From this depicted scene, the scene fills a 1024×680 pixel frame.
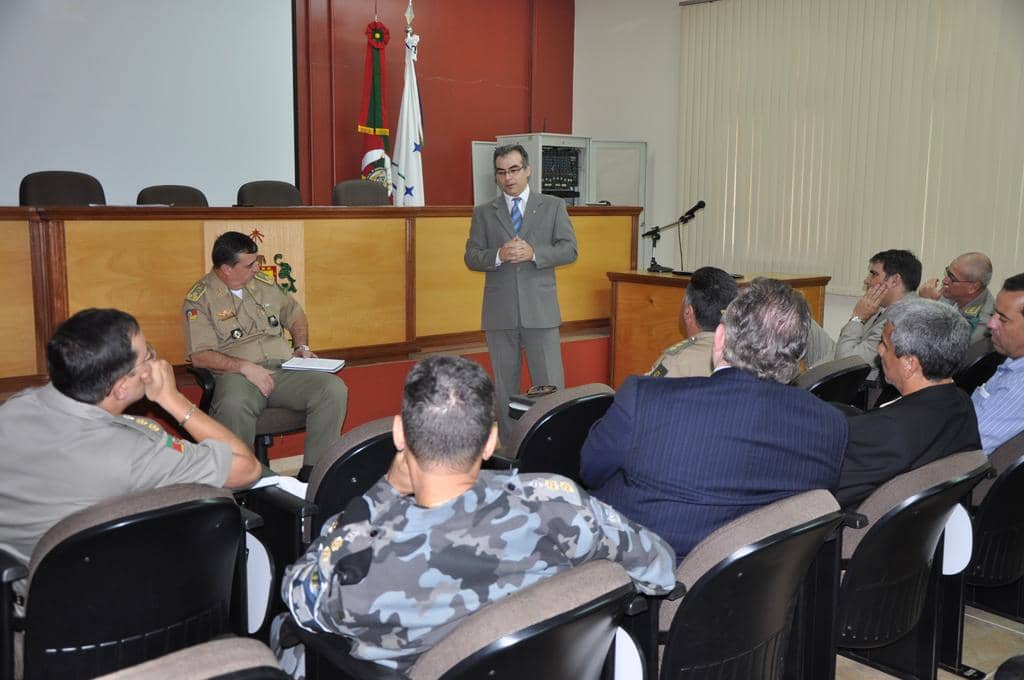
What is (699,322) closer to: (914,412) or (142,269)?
(914,412)

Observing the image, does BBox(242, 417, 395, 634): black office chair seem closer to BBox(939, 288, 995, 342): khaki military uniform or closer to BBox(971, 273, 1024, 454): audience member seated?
BBox(971, 273, 1024, 454): audience member seated

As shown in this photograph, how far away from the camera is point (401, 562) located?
1.26m

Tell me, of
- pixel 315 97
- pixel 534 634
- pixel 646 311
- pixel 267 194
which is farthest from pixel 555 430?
pixel 315 97

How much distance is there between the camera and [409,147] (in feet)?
23.3

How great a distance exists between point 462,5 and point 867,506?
723 cm

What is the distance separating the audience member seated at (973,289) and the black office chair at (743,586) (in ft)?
9.24

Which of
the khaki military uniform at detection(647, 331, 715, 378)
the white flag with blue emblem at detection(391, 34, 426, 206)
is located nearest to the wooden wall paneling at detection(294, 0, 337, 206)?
the white flag with blue emblem at detection(391, 34, 426, 206)

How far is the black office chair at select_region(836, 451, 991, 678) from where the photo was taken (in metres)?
1.89

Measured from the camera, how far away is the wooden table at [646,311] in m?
5.44

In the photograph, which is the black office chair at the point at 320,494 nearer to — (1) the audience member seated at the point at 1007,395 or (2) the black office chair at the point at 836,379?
(2) the black office chair at the point at 836,379

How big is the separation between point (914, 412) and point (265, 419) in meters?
2.64

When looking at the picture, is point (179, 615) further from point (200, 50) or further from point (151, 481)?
point (200, 50)

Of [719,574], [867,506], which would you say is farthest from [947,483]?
[719,574]

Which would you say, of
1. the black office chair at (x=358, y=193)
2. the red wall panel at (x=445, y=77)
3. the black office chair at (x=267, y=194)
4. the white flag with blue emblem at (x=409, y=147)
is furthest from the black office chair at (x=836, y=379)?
the red wall panel at (x=445, y=77)
